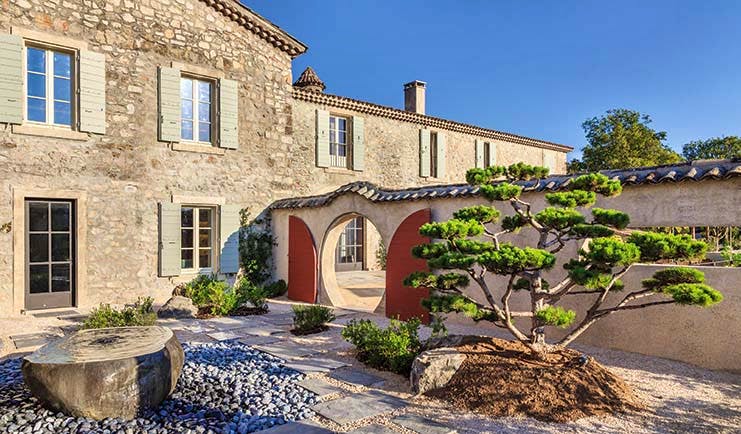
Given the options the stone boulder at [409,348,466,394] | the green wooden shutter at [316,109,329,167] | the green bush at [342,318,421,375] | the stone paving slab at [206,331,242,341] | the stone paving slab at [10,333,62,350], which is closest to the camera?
the stone boulder at [409,348,466,394]

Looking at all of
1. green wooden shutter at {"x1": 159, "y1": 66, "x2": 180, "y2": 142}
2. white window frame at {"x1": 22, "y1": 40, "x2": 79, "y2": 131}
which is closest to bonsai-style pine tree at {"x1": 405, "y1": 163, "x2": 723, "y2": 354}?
green wooden shutter at {"x1": 159, "y1": 66, "x2": 180, "y2": 142}

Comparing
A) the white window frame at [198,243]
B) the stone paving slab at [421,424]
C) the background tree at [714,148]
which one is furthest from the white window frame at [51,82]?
the background tree at [714,148]

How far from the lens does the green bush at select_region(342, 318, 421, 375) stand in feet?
16.1

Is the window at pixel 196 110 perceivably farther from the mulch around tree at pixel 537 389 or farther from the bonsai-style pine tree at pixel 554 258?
the mulch around tree at pixel 537 389

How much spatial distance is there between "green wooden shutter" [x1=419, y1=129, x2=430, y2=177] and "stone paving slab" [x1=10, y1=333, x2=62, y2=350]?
36.4 feet

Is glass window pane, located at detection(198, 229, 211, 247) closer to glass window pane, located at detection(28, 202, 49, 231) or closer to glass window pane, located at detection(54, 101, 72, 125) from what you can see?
glass window pane, located at detection(28, 202, 49, 231)

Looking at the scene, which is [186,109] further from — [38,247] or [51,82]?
[38,247]

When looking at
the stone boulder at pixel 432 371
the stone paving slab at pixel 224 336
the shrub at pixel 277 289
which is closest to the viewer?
the stone boulder at pixel 432 371

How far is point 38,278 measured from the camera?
837 cm

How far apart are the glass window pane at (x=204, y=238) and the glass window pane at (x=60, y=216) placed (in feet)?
8.04

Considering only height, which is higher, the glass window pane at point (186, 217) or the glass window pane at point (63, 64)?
the glass window pane at point (63, 64)

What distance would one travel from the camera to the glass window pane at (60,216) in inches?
335

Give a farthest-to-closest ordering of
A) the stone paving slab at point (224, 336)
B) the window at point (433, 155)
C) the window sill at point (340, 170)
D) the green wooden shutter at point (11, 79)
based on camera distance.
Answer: the window at point (433, 155), the window sill at point (340, 170), the green wooden shutter at point (11, 79), the stone paving slab at point (224, 336)

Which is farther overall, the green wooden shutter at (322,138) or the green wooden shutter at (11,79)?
the green wooden shutter at (322,138)
